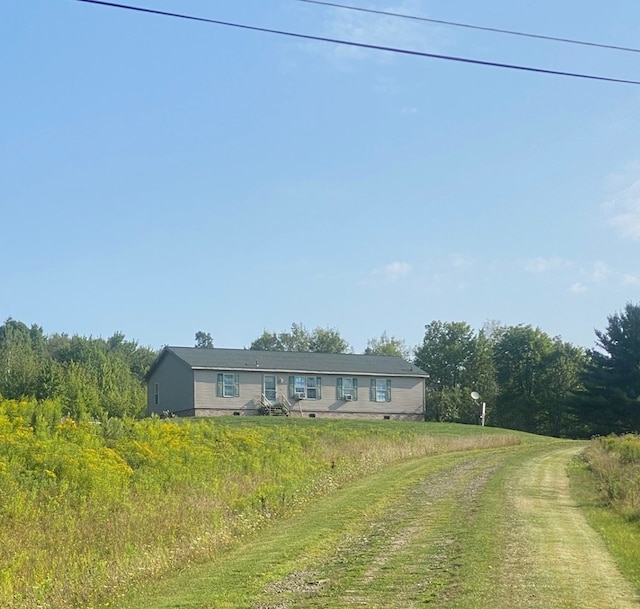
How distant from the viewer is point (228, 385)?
46188mm

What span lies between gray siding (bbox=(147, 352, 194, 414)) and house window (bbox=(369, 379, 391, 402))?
425 inches

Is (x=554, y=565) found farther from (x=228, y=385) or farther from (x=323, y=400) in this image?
(x=323, y=400)

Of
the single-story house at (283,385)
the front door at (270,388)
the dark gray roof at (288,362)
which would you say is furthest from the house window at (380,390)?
the front door at (270,388)

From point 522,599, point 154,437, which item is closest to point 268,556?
point 522,599

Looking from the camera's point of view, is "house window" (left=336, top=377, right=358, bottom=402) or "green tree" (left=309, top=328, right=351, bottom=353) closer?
"house window" (left=336, top=377, right=358, bottom=402)

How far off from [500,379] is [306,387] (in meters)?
32.0

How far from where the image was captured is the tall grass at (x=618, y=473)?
14.6 metres

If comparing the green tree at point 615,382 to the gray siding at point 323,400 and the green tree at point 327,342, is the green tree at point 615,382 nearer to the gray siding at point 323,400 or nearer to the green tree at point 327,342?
the gray siding at point 323,400

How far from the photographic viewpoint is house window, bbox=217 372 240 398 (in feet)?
151

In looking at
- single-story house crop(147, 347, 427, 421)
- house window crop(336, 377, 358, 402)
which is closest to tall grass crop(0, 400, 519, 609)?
single-story house crop(147, 347, 427, 421)

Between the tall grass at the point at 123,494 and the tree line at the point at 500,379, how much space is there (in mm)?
23810

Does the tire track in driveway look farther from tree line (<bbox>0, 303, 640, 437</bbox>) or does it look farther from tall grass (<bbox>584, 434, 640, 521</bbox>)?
tree line (<bbox>0, 303, 640, 437</bbox>)

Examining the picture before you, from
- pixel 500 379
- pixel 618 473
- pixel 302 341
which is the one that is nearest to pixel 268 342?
pixel 302 341

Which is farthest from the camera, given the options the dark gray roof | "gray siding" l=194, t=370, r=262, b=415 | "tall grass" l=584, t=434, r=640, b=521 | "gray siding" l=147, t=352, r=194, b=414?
the dark gray roof
